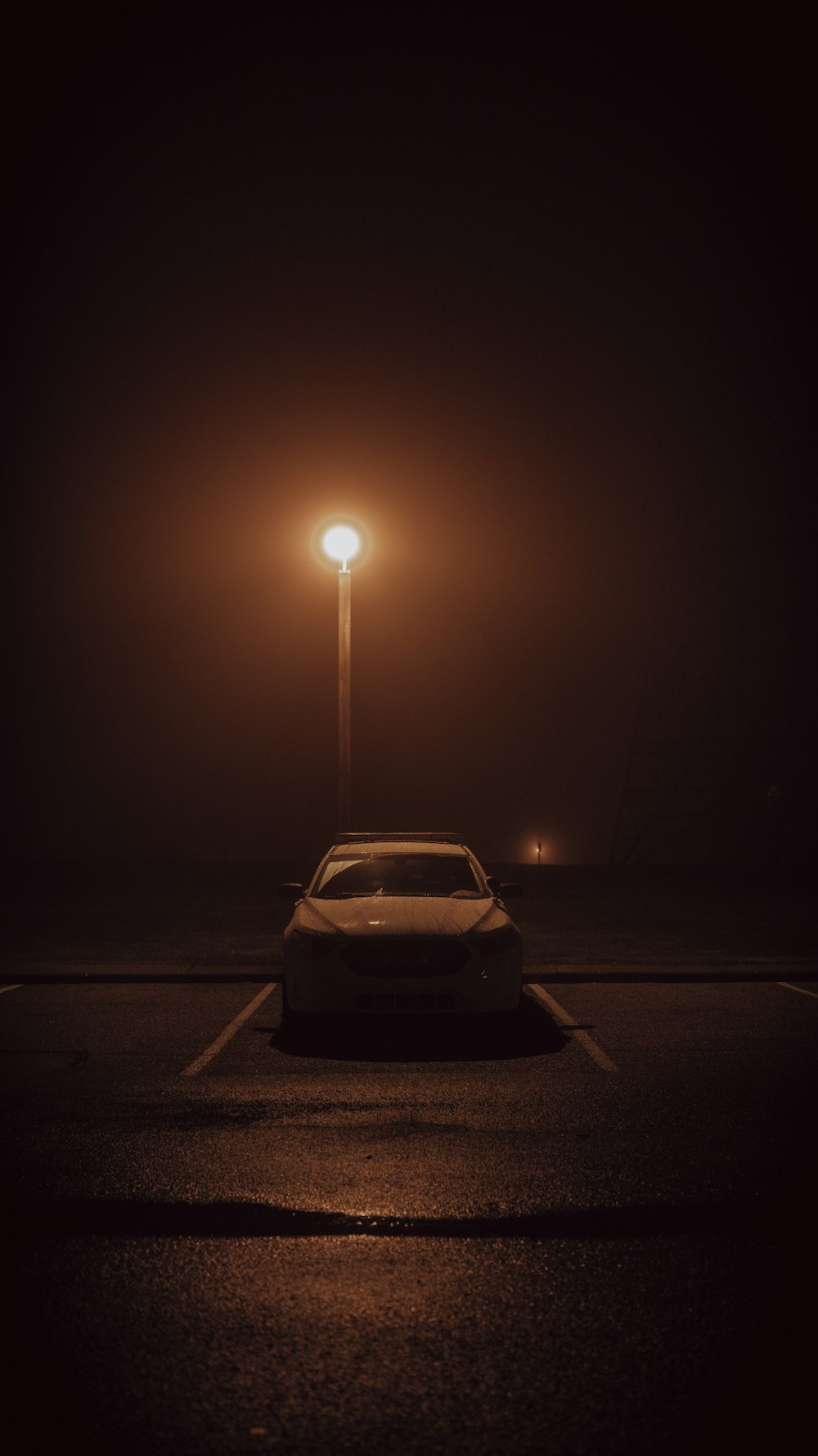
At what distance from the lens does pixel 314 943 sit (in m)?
7.69

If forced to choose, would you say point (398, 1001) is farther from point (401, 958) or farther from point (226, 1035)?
point (226, 1035)

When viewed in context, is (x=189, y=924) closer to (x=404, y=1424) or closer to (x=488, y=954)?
(x=488, y=954)

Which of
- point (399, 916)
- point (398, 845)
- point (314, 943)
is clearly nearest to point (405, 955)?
point (399, 916)

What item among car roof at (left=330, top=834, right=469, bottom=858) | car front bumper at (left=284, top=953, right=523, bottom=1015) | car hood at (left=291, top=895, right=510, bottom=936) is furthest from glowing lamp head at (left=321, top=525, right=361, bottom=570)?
car front bumper at (left=284, top=953, right=523, bottom=1015)

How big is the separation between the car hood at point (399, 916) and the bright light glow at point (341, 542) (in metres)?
6.00

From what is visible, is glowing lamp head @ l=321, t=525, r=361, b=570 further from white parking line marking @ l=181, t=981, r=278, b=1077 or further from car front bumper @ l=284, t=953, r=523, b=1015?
car front bumper @ l=284, t=953, r=523, b=1015

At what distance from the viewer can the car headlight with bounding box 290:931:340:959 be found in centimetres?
760

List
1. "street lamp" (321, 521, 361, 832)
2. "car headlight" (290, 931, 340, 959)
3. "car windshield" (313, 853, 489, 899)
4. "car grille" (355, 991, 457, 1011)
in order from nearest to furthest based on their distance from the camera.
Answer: "car grille" (355, 991, 457, 1011) → "car headlight" (290, 931, 340, 959) → "car windshield" (313, 853, 489, 899) → "street lamp" (321, 521, 361, 832)

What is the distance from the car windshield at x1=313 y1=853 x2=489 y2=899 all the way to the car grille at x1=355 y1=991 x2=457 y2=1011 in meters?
1.32

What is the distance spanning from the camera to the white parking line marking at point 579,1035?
7082mm

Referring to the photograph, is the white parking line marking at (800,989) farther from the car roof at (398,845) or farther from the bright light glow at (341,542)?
the bright light glow at (341,542)

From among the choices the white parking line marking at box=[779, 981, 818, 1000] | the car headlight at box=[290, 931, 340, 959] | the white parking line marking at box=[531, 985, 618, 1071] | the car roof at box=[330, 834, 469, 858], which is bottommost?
the white parking line marking at box=[779, 981, 818, 1000]

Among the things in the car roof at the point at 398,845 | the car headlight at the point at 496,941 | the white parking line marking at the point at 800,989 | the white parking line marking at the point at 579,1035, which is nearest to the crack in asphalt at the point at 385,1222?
the white parking line marking at the point at 579,1035

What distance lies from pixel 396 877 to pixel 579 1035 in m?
2.15
